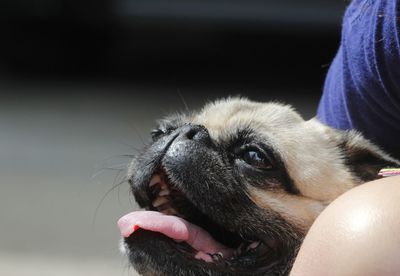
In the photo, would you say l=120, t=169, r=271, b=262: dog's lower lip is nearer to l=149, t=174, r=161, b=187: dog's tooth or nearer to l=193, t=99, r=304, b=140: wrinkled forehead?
l=149, t=174, r=161, b=187: dog's tooth

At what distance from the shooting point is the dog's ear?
1.84 meters

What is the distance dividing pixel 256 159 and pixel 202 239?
0.22 m

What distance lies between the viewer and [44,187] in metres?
3.97

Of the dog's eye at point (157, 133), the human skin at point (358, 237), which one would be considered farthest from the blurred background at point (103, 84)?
the human skin at point (358, 237)

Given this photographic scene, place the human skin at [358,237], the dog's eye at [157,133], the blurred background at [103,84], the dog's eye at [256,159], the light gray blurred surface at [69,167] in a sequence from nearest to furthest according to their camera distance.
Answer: the human skin at [358,237]
the dog's eye at [256,159]
the dog's eye at [157,133]
the light gray blurred surface at [69,167]
the blurred background at [103,84]

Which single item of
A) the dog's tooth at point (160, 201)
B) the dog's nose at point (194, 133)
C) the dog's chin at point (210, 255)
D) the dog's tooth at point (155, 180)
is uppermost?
the dog's nose at point (194, 133)

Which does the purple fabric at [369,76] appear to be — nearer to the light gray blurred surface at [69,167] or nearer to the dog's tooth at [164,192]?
the dog's tooth at [164,192]

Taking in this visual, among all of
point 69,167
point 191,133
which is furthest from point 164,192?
point 69,167

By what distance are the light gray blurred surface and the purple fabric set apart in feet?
2.50

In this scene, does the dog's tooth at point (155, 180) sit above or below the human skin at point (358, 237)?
above

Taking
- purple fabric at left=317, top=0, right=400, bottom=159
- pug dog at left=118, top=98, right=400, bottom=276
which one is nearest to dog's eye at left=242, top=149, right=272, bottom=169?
pug dog at left=118, top=98, right=400, bottom=276

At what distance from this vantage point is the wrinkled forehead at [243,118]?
A: 1.77 m

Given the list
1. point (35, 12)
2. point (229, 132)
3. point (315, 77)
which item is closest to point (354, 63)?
point (229, 132)

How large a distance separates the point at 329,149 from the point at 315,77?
4975mm
